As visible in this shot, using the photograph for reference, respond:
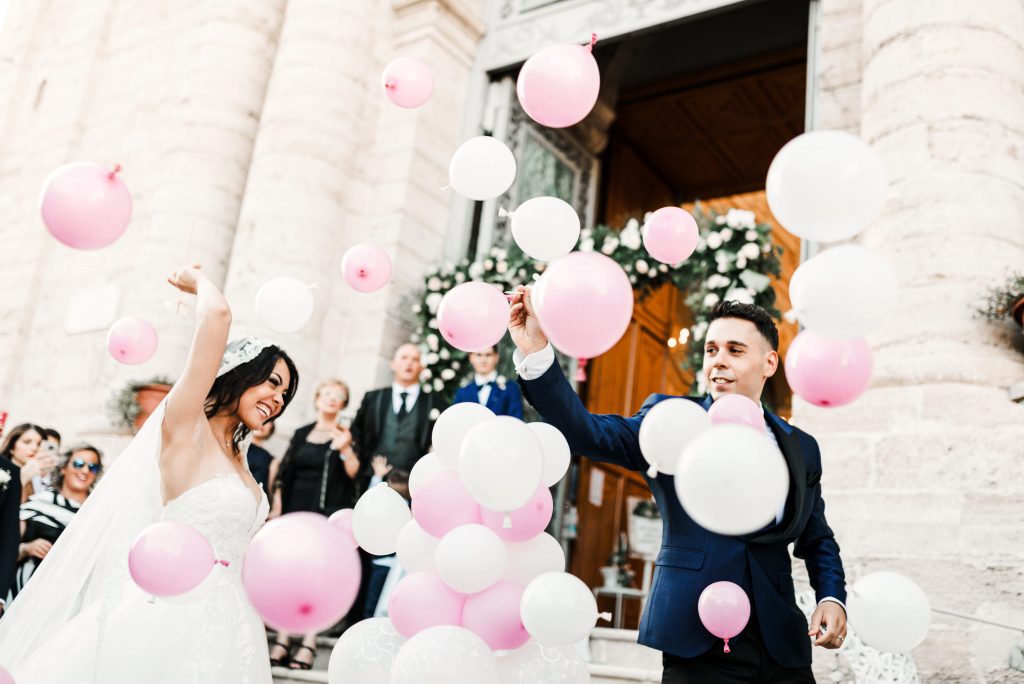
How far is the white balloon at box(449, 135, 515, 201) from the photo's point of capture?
3379mm

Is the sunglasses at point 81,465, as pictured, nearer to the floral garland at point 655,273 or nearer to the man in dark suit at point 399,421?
the man in dark suit at point 399,421

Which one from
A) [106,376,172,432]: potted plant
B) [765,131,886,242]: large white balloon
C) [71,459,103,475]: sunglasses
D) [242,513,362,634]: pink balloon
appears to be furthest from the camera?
[106,376,172,432]: potted plant

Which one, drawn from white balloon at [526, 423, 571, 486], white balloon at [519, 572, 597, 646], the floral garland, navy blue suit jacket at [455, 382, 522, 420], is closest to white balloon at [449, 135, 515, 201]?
white balloon at [526, 423, 571, 486]

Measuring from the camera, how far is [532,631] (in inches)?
102

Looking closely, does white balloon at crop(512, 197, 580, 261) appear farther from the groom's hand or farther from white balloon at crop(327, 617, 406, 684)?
white balloon at crop(327, 617, 406, 684)

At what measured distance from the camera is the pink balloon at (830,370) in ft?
8.11

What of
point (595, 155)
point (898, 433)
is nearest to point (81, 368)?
point (595, 155)

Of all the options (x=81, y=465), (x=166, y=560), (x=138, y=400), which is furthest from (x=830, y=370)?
(x=138, y=400)

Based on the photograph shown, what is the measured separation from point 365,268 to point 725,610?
204 centimetres

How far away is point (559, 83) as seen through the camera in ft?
10.1

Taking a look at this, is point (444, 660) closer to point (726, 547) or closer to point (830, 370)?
point (726, 547)

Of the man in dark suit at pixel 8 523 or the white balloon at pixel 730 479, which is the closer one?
the white balloon at pixel 730 479

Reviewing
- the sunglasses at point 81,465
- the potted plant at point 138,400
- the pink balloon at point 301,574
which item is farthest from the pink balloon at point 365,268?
the potted plant at point 138,400

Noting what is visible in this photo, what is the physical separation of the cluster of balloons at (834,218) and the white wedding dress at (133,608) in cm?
189
